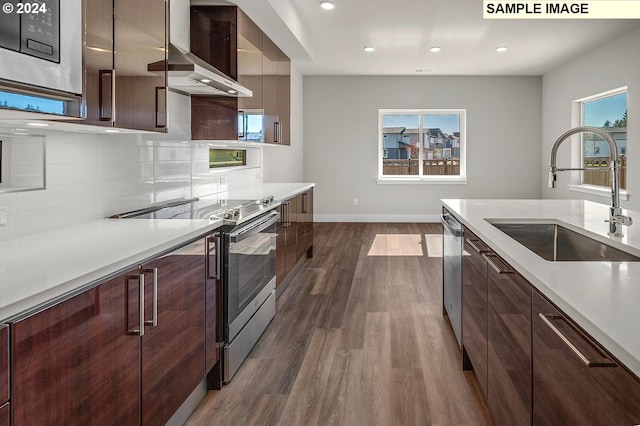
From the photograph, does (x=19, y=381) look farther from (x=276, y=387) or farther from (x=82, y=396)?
(x=276, y=387)

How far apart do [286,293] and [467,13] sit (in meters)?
3.45

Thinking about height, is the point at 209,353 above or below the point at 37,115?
below

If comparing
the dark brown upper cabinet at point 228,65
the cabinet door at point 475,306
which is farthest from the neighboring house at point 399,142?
the cabinet door at point 475,306

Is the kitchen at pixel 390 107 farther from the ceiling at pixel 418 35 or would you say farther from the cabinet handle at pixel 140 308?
the cabinet handle at pixel 140 308

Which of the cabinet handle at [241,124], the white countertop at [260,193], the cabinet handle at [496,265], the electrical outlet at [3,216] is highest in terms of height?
the cabinet handle at [241,124]

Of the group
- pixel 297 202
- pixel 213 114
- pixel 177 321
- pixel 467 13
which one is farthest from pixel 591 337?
pixel 467 13

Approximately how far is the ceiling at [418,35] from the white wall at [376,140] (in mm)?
692

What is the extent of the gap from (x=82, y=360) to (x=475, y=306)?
1.67 m

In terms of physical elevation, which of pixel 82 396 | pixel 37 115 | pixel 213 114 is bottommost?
pixel 82 396

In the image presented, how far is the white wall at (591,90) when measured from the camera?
603cm

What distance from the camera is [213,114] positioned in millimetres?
3922

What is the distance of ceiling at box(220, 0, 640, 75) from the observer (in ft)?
16.8

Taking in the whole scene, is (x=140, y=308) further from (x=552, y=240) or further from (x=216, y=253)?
(x=552, y=240)

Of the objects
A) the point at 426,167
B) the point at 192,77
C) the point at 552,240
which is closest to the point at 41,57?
the point at 192,77
